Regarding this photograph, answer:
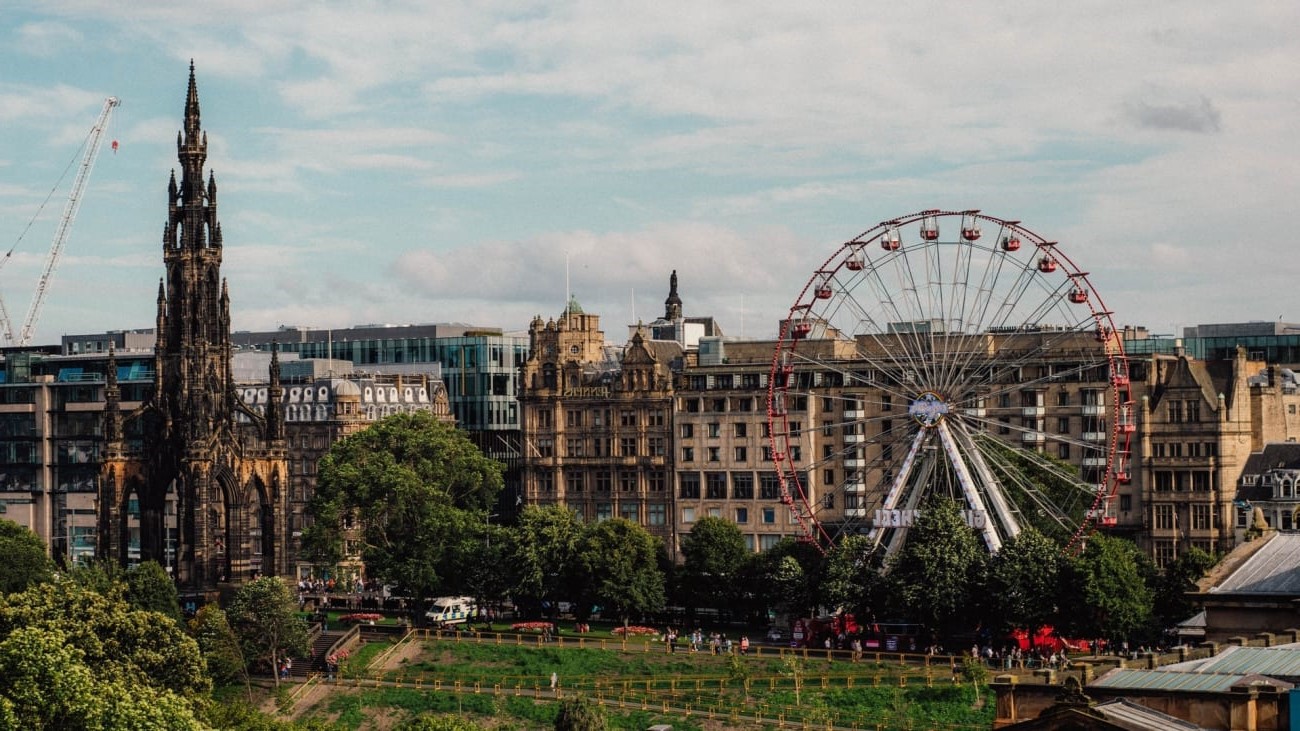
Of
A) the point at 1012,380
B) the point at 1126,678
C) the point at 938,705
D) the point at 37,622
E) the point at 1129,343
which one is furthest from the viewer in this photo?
the point at 1129,343

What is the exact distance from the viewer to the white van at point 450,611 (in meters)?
169

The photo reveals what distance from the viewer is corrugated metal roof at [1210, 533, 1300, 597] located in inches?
3757

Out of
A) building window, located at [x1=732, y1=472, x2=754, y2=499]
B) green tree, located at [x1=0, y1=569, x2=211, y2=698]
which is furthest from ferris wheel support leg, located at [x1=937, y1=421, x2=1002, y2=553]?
green tree, located at [x1=0, y1=569, x2=211, y2=698]

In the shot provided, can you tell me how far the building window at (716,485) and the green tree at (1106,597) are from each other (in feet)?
174

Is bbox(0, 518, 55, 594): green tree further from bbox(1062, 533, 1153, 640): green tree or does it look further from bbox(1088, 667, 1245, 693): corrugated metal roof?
bbox(1088, 667, 1245, 693): corrugated metal roof

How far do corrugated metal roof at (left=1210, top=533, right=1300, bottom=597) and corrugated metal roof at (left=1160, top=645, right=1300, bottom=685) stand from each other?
25141mm

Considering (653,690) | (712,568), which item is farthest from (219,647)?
(712,568)

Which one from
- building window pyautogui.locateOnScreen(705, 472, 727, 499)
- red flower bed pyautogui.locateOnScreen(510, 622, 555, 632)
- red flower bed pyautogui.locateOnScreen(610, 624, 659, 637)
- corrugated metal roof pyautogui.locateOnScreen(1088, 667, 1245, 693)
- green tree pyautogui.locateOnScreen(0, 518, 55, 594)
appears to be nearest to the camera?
corrugated metal roof pyautogui.locateOnScreen(1088, 667, 1245, 693)

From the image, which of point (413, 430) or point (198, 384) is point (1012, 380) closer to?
point (413, 430)

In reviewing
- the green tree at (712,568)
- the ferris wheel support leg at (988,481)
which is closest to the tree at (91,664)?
the green tree at (712,568)

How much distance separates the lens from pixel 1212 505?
17375 cm

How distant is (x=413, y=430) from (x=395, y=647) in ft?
95.5

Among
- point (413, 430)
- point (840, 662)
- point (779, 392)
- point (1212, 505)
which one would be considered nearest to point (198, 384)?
point (413, 430)

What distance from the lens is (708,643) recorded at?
507 ft
